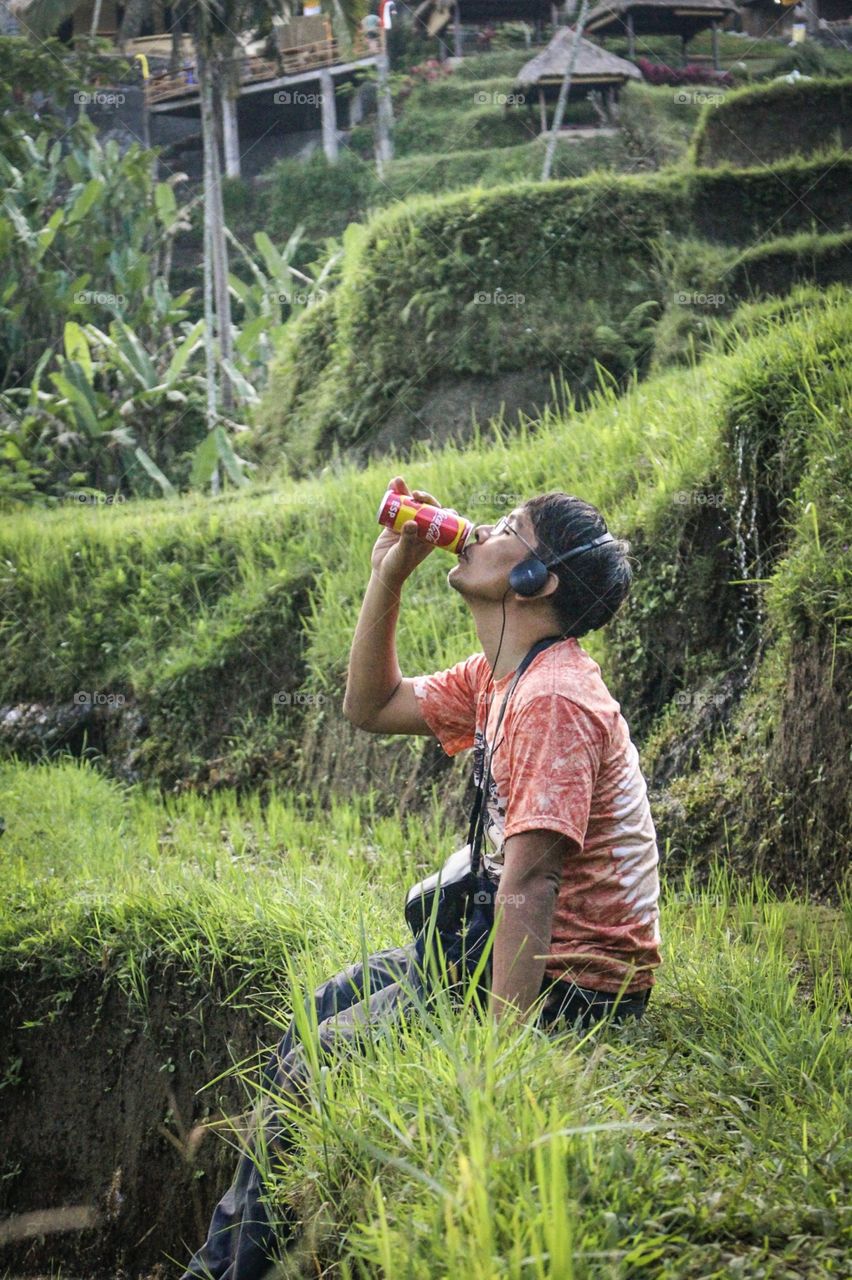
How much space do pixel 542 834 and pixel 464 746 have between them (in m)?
0.83

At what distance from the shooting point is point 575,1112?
6.77 ft

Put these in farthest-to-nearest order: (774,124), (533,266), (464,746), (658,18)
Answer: (658,18), (774,124), (533,266), (464,746)

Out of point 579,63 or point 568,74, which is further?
point 579,63

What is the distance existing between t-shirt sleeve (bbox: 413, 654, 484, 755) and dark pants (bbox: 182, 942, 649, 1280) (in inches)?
24.0

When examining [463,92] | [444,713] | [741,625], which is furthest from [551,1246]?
[463,92]

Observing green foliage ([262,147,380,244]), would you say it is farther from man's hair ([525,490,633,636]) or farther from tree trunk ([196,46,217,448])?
man's hair ([525,490,633,636])

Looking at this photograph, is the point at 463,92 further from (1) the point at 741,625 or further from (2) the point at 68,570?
(1) the point at 741,625

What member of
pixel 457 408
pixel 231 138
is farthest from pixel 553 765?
pixel 231 138

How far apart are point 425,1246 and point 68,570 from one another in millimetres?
7420

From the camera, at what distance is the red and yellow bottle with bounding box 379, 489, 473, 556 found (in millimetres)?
3045

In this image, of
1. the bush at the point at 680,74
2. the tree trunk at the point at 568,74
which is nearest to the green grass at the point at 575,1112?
the tree trunk at the point at 568,74

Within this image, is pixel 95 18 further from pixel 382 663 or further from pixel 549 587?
pixel 549 587

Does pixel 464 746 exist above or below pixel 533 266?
below

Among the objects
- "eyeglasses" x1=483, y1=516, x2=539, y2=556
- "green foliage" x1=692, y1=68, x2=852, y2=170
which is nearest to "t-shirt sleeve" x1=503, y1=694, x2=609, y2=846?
"eyeglasses" x1=483, y1=516, x2=539, y2=556
